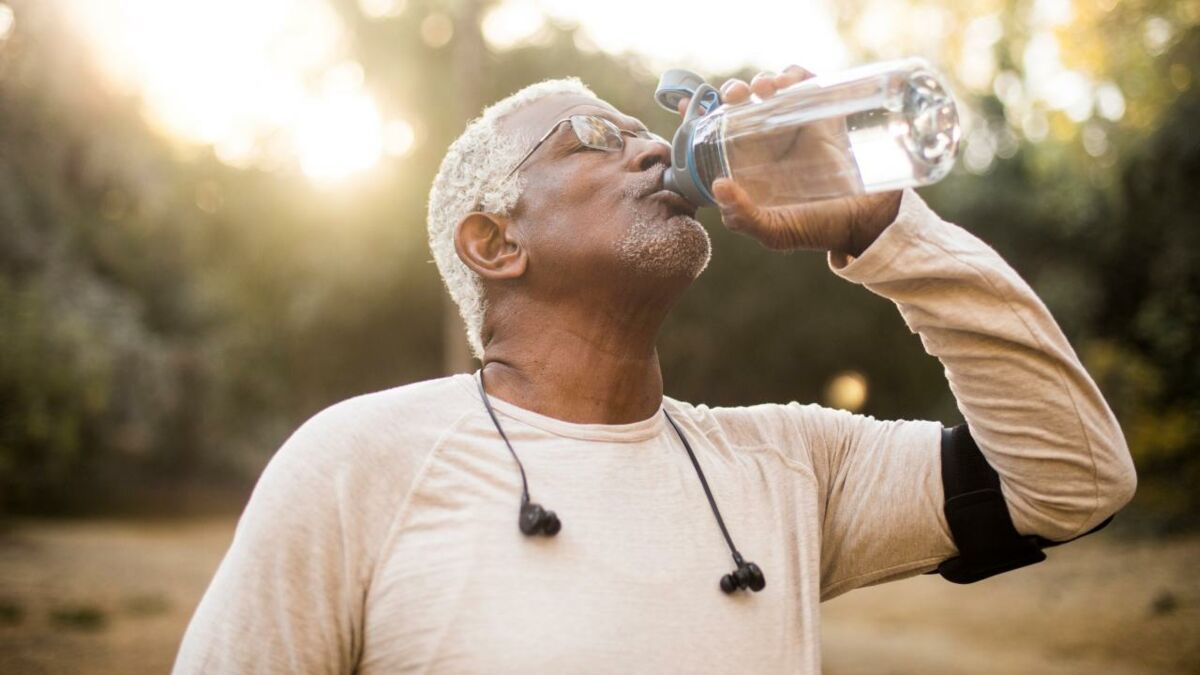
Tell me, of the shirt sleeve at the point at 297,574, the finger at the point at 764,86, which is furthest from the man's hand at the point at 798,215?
the shirt sleeve at the point at 297,574

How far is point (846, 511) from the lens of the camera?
2094mm

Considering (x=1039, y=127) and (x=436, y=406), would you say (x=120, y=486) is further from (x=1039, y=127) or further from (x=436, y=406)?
(x=436, y=406)

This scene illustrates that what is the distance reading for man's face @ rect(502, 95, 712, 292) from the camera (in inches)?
81.6

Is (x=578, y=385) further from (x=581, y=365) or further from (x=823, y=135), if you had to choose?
(x=823, y=135)

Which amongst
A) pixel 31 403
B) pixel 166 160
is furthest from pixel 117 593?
pixel 166 160

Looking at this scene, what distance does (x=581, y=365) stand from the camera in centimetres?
206

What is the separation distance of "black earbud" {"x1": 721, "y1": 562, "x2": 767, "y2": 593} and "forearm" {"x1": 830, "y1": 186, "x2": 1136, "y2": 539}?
1.74ft

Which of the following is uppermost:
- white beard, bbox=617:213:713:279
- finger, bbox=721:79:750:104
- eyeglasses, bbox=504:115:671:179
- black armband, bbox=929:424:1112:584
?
finger, bbox=721:79:750:104

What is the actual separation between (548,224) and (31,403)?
10571mm

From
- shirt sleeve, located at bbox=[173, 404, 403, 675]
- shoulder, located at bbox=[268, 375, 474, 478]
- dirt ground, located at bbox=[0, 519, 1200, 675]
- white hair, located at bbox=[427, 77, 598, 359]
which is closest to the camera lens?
shirt sleeve, located at bbox=[173, 404, 403, 675]

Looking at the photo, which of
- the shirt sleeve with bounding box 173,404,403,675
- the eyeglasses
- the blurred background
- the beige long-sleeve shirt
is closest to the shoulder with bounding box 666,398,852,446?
the beige long-sleeve shirt

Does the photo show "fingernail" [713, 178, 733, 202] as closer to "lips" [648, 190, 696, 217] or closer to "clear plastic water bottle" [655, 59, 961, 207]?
"clear plastic water bottle" [655, 59, 961, 207]

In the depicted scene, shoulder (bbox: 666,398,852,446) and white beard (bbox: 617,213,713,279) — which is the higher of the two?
white beard (bbox: 617,213,713,279)

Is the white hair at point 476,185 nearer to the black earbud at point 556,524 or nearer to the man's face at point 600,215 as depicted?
the man's face at point 600,215
